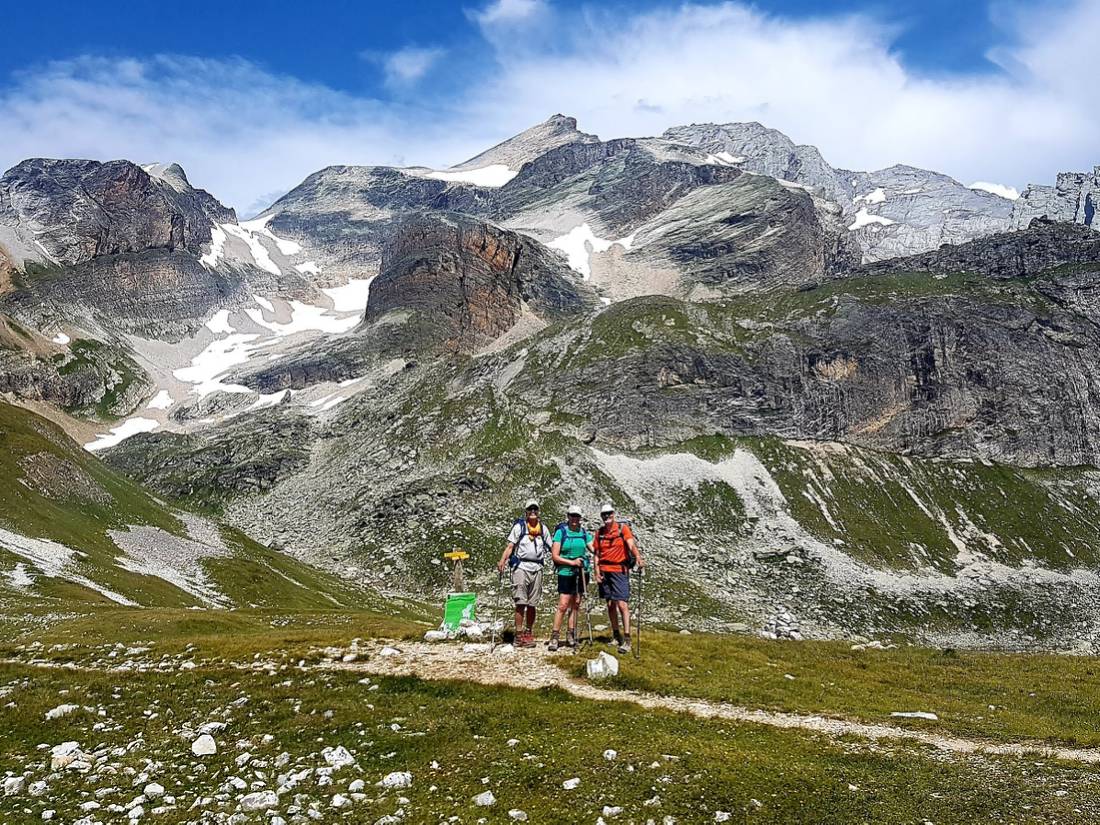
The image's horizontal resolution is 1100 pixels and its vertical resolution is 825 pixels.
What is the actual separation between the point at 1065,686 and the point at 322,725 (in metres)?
24.5

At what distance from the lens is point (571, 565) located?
23.5 m

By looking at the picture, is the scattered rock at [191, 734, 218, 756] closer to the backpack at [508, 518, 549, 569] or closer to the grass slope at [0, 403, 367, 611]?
the backpack at [508, 518, 549, 569]

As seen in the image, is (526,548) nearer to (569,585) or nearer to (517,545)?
(517,545)

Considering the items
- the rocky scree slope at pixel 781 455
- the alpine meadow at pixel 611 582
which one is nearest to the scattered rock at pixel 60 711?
the alpine meadow at pixel 611 582

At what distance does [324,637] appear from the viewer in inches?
1187

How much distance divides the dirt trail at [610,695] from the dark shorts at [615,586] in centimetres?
254

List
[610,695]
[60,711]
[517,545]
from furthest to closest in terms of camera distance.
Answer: [517,545]
[610,695]
[60,711]

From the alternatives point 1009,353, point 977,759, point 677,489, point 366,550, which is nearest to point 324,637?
point 977,759

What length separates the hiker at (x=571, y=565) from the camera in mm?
23531

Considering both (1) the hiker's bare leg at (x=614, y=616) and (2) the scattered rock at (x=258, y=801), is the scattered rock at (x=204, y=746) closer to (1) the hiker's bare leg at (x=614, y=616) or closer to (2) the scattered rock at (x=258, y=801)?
(2) the scattered rock at (x=258, y=801)

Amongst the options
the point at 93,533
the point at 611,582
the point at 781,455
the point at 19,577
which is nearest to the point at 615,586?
the point at 611,582

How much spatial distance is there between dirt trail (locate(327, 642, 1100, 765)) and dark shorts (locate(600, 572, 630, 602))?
2.54 metres

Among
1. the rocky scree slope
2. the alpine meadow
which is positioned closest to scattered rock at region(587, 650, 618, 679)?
the alpine meadow

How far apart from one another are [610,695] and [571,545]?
18.6 ft
